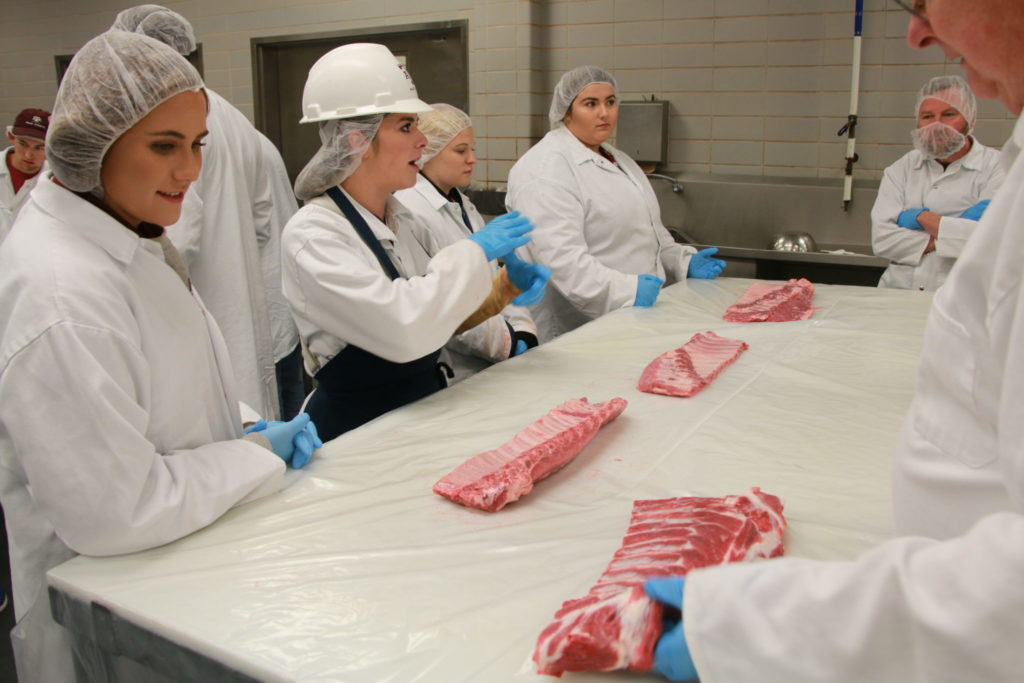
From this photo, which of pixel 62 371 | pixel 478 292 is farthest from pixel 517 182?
pixel 62 371

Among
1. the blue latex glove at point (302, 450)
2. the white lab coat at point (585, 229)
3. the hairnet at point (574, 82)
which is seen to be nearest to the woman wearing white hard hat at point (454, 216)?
the white lab coat at point (585, 229)

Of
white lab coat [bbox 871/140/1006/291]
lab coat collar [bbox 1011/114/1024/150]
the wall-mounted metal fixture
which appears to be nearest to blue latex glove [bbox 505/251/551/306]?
lab coat collar [bbox 1011/114/1024/150]

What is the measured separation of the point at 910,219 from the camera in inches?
158

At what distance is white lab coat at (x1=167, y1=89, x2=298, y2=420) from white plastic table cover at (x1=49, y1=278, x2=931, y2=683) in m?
1.53

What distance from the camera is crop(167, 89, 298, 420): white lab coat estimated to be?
3402 mm

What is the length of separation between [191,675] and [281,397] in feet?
9.84

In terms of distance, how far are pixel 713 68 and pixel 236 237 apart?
3288mm

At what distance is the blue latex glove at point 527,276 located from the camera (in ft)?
8.98

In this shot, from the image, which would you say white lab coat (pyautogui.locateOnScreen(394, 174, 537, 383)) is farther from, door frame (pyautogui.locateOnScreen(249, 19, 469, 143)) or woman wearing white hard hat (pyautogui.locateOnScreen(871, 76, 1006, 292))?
door frame (pyautogui.locateOnScreen(249, 19, 469, 143))

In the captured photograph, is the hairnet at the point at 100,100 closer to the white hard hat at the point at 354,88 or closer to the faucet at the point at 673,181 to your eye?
the white hard hat at the point at 354,88

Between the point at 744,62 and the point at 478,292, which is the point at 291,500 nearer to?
the point at 478,292

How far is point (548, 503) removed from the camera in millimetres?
1605

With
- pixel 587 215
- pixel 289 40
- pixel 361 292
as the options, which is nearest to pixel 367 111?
pixel 361 292

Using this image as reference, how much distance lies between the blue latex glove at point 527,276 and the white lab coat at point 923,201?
2135mm
